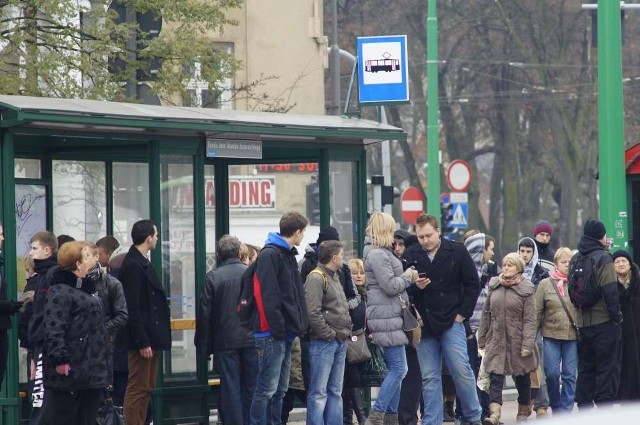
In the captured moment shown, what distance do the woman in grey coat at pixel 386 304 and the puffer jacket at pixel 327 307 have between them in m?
0.34

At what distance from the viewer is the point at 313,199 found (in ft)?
45.4

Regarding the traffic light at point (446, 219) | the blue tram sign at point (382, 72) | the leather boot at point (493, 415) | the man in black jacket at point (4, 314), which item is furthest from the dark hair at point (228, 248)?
the traffic light at point (446, 219)

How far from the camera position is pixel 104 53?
715 inches

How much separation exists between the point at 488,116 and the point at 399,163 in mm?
8146

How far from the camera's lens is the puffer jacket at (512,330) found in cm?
1312

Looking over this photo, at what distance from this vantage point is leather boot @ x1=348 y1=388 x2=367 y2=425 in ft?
42.7

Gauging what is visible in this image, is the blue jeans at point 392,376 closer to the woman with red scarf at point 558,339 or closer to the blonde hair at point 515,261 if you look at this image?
the blonde hair at point 515,261

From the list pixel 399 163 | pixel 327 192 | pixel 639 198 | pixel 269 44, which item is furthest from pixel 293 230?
pixel 399 163

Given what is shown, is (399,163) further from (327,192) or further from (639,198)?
(327,192)

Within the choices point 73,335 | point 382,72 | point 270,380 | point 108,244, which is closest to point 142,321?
point 108,244

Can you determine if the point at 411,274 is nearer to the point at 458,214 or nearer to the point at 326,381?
the point at 326,381

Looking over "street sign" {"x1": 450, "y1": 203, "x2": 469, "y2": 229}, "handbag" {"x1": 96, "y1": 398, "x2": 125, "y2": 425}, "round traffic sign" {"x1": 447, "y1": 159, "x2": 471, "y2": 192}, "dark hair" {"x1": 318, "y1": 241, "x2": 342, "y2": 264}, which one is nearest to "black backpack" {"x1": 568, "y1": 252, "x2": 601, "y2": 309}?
"dark hair" {"x1": 318, "y1": 241, "x2": 342, "y2": 264}

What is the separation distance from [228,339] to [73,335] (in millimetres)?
2285

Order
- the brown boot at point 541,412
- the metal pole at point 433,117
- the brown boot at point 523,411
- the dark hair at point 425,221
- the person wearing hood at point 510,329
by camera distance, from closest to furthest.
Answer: the dark hair at point 425,221 < the person wearing hood at point 510,329 < the brown boot at point 523,411 < the brown boot at point 541,412 < the metal pole at point 433,117
